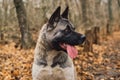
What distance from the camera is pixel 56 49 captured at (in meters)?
7.10

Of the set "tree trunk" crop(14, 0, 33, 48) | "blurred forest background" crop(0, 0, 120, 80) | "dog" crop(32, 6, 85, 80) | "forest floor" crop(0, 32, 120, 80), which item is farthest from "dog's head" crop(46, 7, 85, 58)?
"tree trunk" crop(14, 0, 33, 48)

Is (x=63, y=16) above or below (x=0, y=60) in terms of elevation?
above

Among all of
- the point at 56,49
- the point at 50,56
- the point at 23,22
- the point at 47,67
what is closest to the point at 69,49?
the point at 56,49

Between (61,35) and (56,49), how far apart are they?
35 cm

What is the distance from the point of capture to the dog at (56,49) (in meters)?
6.91

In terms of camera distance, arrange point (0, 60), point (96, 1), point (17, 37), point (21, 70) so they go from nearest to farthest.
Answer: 1. point (21, 70)
2. point (0, 60)
3. point (17, 37)
4. point (96, 1)

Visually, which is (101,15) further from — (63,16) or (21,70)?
(63,16)

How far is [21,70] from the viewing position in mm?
11062

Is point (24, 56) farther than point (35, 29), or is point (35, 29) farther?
point (35, 29)

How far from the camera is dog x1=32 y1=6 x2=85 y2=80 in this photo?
6.91 metres

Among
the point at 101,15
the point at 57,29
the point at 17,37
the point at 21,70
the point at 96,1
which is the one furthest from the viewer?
the point at 101,15

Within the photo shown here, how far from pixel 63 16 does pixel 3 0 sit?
19.1 metres

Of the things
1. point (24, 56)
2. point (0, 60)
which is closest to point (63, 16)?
point (0, 60)

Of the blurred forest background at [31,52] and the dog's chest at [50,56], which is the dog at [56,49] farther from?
the blurred forest background at [31,52]
